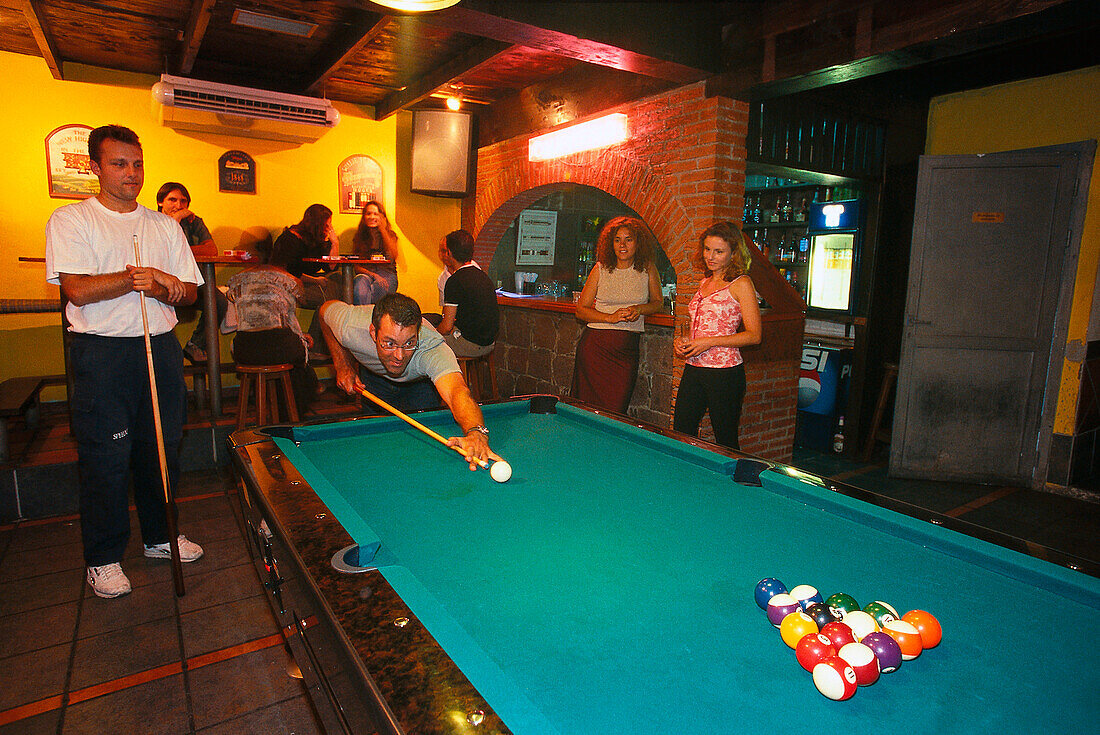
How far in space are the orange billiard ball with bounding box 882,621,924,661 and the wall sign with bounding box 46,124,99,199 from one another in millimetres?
5828

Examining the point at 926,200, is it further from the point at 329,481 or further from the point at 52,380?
the point at 52,380

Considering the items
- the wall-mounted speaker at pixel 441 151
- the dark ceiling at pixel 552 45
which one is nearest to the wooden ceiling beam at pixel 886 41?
the dark ceiling at pixel 552 45

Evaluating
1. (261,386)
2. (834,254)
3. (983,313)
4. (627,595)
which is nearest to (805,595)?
(627,595)

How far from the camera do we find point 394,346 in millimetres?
2414

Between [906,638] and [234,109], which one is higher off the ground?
[234,109]

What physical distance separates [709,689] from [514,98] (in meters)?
5.28

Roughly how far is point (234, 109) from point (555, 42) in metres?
2.85

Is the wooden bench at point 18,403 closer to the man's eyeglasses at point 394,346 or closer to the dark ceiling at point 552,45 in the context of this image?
the dark ceiling at point 552,45

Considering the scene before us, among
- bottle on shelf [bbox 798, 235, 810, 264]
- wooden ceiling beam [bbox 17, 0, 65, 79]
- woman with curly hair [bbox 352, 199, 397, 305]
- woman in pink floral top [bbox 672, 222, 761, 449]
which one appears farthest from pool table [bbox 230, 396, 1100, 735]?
bottle on shelf [bbox 798, 235, 810, 264]

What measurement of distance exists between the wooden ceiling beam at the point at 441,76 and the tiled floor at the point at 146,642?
3228 mm

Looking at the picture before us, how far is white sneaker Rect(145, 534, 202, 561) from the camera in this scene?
284 cm

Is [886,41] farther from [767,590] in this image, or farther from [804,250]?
[804,250]

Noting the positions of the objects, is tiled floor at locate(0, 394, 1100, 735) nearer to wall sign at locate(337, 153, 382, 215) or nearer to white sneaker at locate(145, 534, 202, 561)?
white sneaker at locate(145, 534, 202, 561)

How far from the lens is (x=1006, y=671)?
980mm
